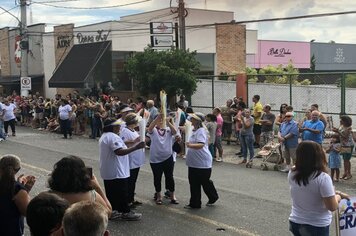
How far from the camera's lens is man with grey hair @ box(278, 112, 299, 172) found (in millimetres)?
12758

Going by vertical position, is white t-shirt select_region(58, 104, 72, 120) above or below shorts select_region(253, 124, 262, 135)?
above

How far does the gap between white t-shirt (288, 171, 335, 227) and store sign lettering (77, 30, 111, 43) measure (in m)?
25.8

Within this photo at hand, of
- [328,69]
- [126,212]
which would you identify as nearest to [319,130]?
[126,212]

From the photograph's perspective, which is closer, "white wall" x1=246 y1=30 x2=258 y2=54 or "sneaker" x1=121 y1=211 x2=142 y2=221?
"sneaker" x1=121 y1=211 x2=142 y2=221

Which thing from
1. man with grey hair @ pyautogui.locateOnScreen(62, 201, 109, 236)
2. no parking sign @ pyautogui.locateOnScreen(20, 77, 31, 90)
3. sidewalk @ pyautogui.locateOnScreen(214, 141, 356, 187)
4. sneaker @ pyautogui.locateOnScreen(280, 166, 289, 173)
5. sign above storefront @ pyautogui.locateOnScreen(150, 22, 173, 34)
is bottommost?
sidewalk @ pyautogui.locateOnScreen(214, 141, 356, 187)

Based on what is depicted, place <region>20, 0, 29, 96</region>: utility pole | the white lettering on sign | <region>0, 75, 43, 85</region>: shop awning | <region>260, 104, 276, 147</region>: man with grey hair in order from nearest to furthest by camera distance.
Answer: <region>260, 104, 276, 147</region>: man with grey hair
<region>20, 0, 29, 96</region>: utility pole
<region>0, 75, 43, 85</region>: shop awning
the white lettering on sign

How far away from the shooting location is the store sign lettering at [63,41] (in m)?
33.0

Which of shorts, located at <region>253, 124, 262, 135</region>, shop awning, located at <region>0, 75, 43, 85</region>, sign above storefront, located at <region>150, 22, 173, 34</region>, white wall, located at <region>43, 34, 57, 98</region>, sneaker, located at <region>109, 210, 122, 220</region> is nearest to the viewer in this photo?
sneaker, located at <region>109, 210, 122, 220</region>

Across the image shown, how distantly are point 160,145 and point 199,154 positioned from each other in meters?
0.74

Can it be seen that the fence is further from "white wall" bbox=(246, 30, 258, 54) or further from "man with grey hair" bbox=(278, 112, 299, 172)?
"white wall" bbox=(246, 30, 258, 54)

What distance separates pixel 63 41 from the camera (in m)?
33.5

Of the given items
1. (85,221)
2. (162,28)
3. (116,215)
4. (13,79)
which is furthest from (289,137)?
(13,79)

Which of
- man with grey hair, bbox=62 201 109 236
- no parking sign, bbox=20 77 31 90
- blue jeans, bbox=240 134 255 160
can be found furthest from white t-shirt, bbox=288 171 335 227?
no parking sign, bbox=20 77 31 90

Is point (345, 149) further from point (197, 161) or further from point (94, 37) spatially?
point (94, 37)
